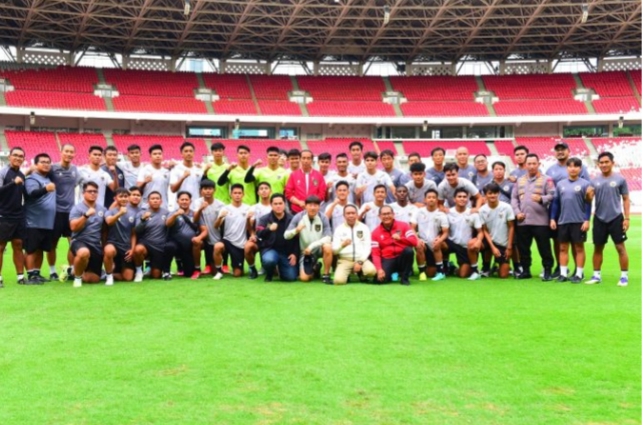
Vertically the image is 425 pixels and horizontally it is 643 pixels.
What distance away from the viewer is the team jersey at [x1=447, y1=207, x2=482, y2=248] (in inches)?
397

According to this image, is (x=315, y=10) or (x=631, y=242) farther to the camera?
(x=315, y=10)

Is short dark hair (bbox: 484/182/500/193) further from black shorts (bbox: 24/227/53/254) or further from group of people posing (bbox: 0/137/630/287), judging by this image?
black shorts (bbox: 24/227/53/254)

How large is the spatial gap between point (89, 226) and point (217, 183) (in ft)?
7.54

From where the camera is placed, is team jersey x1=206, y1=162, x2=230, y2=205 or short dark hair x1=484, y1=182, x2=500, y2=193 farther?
team jersey x1=206, y1=162, x2=230, y2=205

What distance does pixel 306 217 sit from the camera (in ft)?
31.6

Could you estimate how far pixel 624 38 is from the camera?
40094 mm

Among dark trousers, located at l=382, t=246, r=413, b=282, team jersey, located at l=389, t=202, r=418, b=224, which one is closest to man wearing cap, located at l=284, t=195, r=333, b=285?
dark trousers, located at l=382, t=246, r=413, b=282

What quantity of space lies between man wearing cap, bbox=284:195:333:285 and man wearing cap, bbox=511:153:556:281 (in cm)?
322

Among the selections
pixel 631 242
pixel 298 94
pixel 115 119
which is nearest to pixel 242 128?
pixel 298 94

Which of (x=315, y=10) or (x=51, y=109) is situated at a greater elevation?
(x=315, y=10)

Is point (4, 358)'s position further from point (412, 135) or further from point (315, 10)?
point (412, 135)

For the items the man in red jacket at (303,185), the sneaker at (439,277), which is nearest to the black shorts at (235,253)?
the man in red jacket at (303,185)

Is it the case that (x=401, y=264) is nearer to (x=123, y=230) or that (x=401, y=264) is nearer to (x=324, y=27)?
(x=123, y=230)

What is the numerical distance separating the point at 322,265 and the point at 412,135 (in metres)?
35.6
